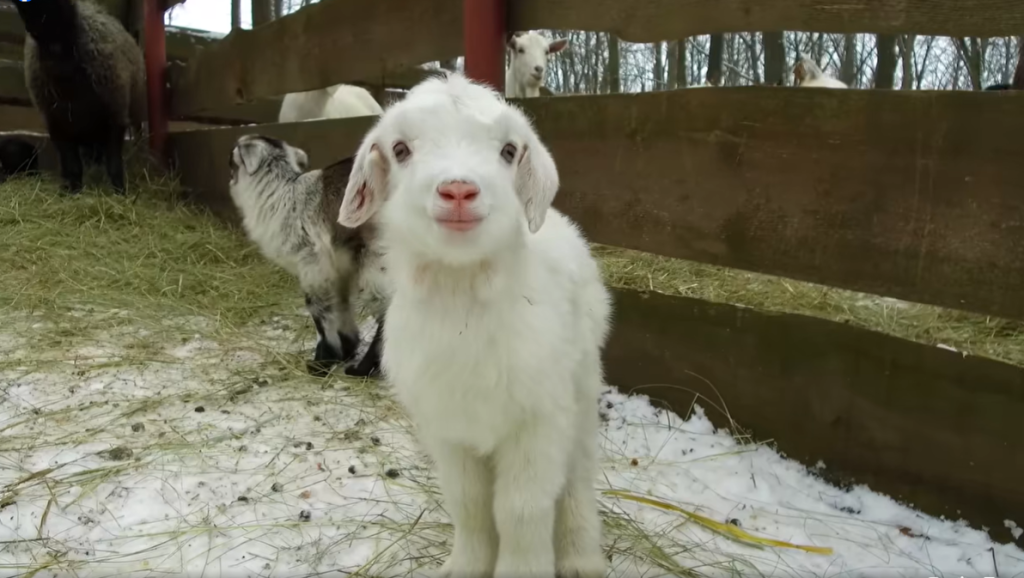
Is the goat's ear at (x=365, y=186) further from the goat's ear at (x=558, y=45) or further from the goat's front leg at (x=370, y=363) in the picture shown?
the goat's ear at (x=558, y=45)

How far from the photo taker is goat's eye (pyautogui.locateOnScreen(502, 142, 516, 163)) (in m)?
1.74

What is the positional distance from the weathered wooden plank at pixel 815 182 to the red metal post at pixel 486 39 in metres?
0.27

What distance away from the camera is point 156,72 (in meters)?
6.65

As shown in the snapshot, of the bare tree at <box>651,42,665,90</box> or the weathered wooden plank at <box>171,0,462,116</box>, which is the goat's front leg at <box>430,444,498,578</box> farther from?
the bare tree at <box>651,42,665,90</box>

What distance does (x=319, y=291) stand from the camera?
141 inches

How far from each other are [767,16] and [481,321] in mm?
1651

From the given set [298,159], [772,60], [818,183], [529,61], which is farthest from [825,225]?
[529,61]

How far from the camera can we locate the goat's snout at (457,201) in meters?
1.50

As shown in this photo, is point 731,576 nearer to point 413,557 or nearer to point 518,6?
→ point 413,557

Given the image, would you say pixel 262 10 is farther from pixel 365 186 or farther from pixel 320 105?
pixel 365 186

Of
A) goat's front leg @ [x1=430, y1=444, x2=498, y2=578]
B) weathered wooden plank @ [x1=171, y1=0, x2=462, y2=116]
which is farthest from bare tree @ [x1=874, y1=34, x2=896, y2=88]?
goat's front leg @ [x1=430, y1=444, x2=498, y2=578]

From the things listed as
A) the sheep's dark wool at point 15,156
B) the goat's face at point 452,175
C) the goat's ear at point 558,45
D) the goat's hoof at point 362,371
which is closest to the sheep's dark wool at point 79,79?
the sheep's dark wool at point 15,156

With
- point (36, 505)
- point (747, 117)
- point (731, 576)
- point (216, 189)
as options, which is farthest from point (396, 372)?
point (216, 189)

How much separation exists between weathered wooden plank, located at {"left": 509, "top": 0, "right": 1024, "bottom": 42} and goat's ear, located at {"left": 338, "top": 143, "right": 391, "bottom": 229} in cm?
153
